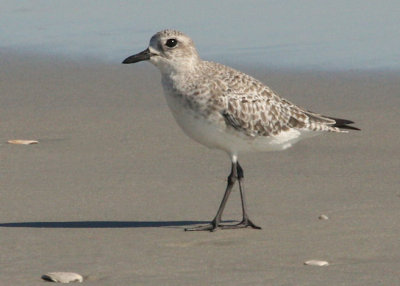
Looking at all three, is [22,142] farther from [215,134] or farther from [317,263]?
[317,263]

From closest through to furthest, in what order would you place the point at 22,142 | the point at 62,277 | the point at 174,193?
the point at 62,277, the point at 174,193, the point at 22,142

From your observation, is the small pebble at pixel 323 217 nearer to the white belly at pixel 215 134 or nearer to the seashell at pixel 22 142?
the white belly at pixel 215 134

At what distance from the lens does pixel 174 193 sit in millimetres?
9633

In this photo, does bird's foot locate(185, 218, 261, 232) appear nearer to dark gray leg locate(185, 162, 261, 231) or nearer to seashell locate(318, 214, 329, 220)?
dark gray leg locate(185, 162, 261, 231)

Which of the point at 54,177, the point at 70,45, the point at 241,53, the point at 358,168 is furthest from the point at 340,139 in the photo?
the point at 70,45

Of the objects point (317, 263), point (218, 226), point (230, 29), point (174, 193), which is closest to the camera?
point (317, 263)

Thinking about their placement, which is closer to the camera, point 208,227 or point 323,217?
point 208,227

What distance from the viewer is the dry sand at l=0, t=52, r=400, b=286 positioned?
24.6ft

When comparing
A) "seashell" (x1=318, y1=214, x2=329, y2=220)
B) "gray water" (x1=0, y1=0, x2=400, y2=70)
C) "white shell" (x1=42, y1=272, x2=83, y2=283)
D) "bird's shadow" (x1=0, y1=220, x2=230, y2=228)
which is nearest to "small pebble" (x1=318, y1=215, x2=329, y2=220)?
"seashell" (x1=318, y1=214, x2=329, y2=220)

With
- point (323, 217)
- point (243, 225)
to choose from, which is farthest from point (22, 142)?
point (323, 217)

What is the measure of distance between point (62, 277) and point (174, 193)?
2.63 metres

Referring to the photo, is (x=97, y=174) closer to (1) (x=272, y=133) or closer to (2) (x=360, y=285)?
(1) (x=272, y=133)

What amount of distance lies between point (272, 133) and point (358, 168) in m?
1.53

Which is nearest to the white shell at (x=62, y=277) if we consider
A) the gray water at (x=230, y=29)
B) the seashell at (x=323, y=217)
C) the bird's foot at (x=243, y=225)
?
the bird's foot at (x=243, y=225)
